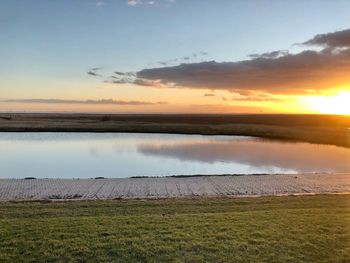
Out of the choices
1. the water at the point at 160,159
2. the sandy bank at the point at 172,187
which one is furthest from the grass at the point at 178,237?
the water at the point at 160,159

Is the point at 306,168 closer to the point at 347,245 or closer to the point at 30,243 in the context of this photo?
the point at 347,245

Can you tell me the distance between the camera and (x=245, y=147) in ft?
154

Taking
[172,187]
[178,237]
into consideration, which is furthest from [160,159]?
[178,237]

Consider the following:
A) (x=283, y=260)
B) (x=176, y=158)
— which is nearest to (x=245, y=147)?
(x=176, y=158)

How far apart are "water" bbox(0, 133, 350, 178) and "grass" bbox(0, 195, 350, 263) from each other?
17.8 meters

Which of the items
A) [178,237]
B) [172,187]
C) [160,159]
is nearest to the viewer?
[178,237]

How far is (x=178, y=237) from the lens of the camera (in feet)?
31.9

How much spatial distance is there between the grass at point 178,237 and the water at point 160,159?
17836mm

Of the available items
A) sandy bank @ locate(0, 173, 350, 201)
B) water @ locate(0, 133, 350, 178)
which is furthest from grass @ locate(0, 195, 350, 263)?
water @ locate(0, 133, 350, 178)

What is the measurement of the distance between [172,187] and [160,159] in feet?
50.0

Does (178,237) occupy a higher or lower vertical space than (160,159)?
higher

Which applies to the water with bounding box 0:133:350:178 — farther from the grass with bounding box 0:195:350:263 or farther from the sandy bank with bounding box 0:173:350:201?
the grass with bounding box 0:195:350:263

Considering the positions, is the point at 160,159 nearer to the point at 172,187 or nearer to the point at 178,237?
the point at 172,187

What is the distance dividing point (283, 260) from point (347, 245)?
1898 millimetres
